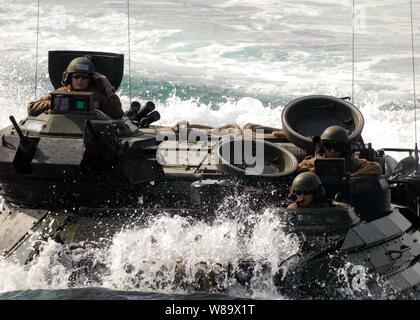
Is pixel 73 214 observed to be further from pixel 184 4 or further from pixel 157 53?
pixel 184 4

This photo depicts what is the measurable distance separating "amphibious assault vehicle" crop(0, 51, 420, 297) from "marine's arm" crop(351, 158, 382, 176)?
0.15 meters

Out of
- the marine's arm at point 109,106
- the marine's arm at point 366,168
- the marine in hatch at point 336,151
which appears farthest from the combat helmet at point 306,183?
the marine's arm at point 109,106

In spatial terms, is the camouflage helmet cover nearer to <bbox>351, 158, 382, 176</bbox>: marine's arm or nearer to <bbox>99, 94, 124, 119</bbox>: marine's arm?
<bbox>99, 94, 124, 119</bbox>: marine's arm

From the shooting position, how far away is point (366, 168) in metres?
17.9

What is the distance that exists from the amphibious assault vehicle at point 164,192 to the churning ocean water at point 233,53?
14.6m

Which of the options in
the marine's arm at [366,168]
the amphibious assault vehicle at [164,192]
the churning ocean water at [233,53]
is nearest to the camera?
the amphibious assault vehicle at [164,192]

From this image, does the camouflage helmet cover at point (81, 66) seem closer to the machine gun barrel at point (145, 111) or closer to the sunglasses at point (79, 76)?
the sunglasses at point (79, 76)

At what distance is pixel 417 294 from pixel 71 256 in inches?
165

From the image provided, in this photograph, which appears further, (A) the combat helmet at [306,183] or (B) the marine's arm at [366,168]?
(B) the marine's arm at [366,168]

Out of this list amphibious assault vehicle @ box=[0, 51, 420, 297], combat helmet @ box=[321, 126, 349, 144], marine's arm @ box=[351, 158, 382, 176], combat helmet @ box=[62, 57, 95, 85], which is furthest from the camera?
marine's arm @ box=[351, 158, 382, 176]

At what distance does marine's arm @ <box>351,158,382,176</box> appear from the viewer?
17.9m

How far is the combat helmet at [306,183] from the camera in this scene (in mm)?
16125

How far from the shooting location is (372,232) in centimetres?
1672

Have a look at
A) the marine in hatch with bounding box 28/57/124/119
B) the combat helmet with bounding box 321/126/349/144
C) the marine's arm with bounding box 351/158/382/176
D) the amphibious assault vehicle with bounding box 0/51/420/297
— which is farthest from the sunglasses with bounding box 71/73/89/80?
the marine's arm with bounding box 351/158/382/176
